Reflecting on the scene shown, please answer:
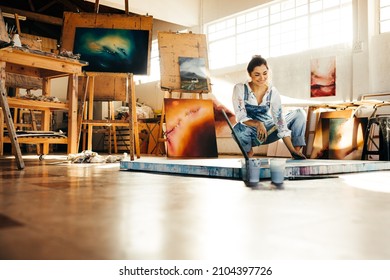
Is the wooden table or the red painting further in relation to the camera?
the red painting

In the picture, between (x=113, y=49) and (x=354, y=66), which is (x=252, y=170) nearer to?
(x=113, y=49)

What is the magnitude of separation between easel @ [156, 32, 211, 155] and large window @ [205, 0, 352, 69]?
2.04 m

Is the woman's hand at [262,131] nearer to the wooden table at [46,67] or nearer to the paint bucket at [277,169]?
the paint bucket at [277,169]

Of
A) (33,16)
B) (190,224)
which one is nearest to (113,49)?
(190,224)

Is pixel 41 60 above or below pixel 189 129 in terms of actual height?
above

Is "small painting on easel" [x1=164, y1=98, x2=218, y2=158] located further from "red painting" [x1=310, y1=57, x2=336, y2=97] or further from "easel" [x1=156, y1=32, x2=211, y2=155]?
"red painting" [x1=310, y1=57, x2=336, y2=97]

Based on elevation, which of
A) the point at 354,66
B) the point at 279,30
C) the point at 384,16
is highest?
the point at 279,30

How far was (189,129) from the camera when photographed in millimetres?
4328

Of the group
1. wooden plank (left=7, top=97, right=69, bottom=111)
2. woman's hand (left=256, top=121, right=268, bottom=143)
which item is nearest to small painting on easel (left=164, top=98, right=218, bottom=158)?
woman's hand (left=256, top=121, right=268, bottom=143)

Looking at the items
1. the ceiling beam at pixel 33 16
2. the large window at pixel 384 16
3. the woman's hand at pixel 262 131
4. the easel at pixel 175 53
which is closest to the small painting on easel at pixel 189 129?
the easel at pixel 175 53

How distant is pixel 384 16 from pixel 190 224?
216 inches

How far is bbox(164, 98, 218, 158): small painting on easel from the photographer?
14.0ft

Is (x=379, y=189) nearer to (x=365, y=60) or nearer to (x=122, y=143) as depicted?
(x=365, y=60)

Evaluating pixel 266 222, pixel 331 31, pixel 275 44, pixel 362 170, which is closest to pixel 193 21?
pixel 275 44
